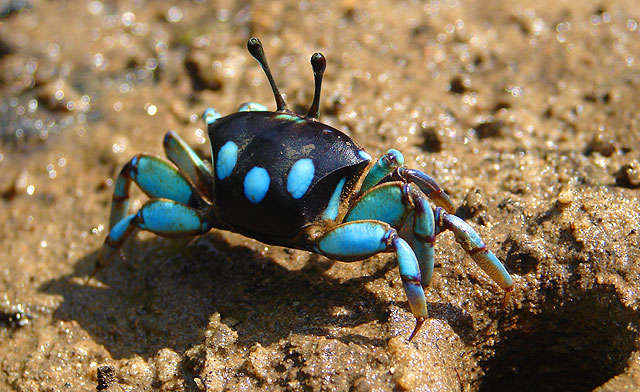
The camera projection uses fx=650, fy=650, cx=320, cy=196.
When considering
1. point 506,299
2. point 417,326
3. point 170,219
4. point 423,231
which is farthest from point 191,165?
point 506,299

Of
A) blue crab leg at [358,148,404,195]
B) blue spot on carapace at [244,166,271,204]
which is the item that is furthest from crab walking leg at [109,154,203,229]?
blue crab leg at [358,148,404,195]

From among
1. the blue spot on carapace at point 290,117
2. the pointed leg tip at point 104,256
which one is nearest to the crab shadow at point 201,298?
the pointed leg tip at point 104,256

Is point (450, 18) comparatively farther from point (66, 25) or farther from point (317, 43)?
point (66, 25)

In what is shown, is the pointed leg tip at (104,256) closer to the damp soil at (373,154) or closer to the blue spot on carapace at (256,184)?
the damp soil at (373,154)

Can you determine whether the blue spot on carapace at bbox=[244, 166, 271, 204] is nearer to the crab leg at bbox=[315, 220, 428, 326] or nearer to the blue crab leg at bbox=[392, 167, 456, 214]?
the crab leg at bbox=[315, 220, 428, 326]

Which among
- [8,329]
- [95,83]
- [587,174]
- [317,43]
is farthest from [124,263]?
[587,174]

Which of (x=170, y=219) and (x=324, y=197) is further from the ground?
(x=324, y=197)

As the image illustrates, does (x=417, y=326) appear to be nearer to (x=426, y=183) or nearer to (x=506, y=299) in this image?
(x=506, y=299)
